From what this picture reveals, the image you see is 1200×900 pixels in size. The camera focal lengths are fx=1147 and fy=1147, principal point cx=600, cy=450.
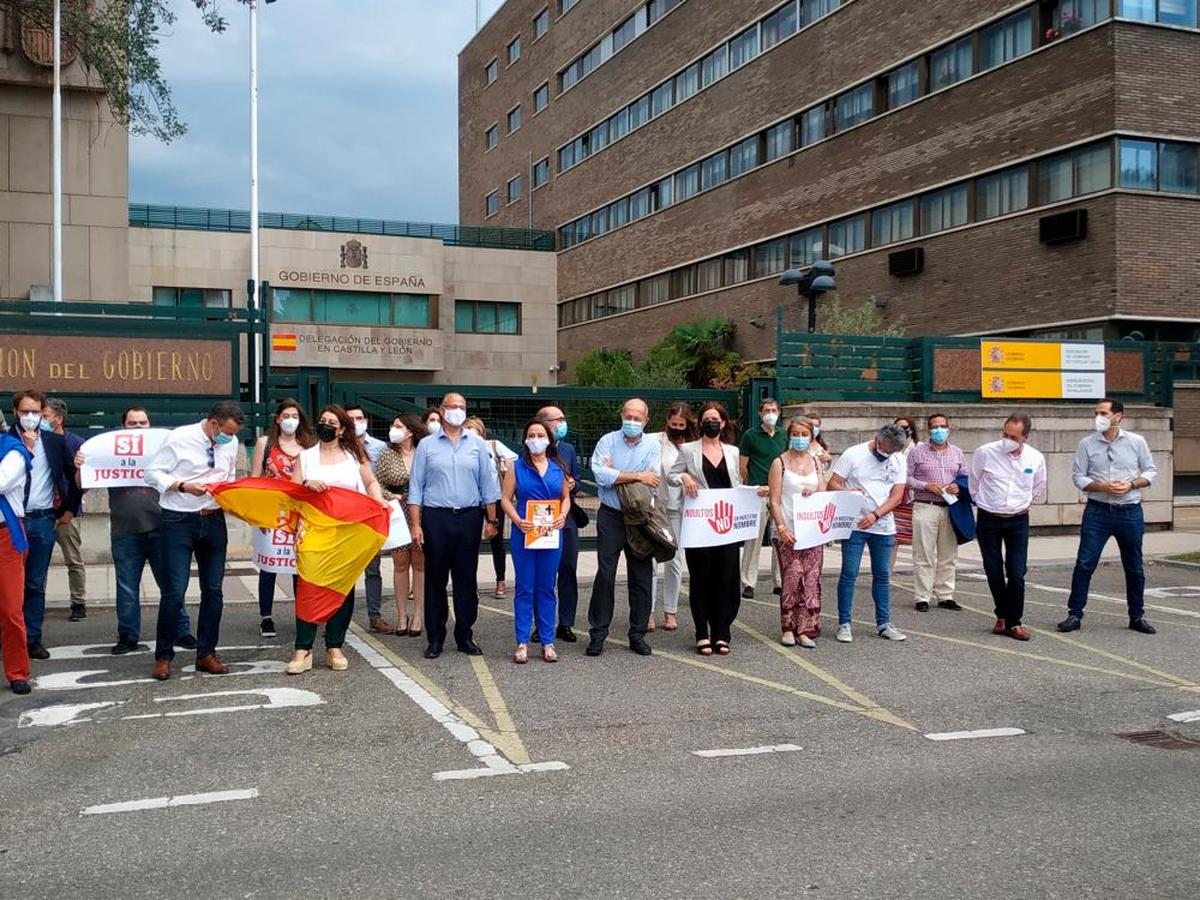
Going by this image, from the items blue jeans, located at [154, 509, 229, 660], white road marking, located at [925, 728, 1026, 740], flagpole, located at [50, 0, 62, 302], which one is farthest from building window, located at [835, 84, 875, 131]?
white road marking, located at [925, 728, 1026, 740]

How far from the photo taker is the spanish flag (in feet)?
26.4

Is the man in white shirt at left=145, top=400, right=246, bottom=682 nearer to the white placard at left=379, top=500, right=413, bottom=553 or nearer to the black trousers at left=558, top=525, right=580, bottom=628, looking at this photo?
the white placard at left=379, top=500, right=413, bottom=553

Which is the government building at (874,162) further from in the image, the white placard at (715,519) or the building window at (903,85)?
the white placard at (715,519)

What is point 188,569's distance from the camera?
26.5 ft

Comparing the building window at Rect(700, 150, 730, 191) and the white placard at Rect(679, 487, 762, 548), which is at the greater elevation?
the building window at Rect(700, 150, 730, 191)

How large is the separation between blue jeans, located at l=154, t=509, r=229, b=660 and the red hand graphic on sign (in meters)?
3.68

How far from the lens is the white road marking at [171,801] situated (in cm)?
510

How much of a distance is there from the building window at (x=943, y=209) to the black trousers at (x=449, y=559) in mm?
23207

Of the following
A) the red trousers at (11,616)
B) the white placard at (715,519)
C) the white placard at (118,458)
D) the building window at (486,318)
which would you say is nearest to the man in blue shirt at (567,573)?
the white placard at (715,519)

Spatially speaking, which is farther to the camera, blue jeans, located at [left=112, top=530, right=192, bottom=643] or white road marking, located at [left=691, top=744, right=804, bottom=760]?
blue jeans, located at [left=112, top=530, right=192, bottom=643]

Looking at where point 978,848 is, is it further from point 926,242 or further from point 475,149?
point 475,149

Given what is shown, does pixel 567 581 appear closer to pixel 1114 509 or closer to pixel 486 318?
pixel 1114 509

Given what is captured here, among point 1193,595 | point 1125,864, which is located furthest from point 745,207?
point 1125,864

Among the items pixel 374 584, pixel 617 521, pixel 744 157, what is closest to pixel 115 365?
pixel 374 584
